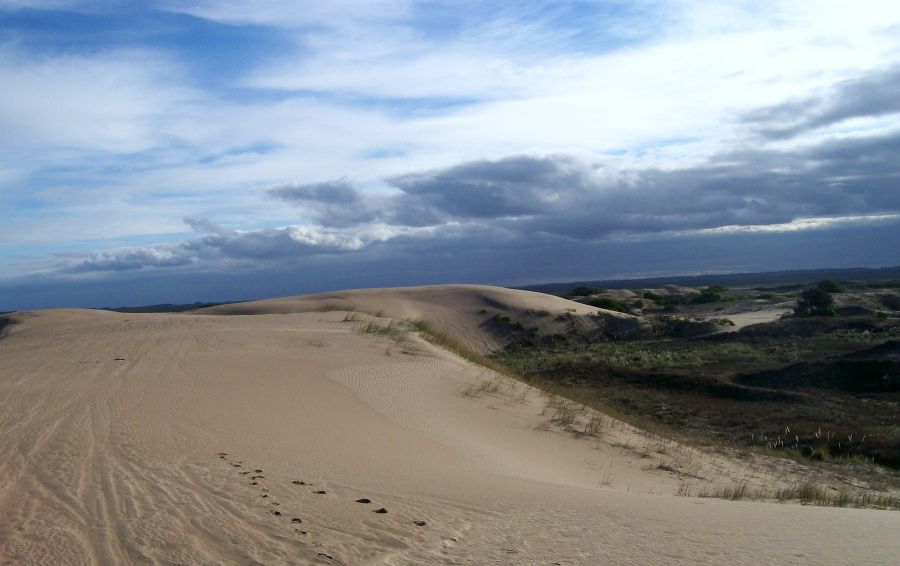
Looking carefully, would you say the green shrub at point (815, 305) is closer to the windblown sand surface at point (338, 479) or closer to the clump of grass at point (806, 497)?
the windblown sand surface at point (338, 479)

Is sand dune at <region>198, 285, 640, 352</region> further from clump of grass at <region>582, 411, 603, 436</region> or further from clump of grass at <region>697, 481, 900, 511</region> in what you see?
clump of grass at <region>697, 481, 900, 511</region>

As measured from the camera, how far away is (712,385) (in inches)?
754

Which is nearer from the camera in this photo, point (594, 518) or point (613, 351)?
point (594, 518)

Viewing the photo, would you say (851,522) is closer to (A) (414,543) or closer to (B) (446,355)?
(A) (414,543)

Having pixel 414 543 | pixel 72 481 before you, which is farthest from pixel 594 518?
pixel 72 481

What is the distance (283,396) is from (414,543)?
22.6 feet

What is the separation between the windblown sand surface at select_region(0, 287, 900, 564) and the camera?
14.9 ft

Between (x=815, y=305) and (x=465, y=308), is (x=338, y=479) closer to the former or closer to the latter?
(x=465, y=308)

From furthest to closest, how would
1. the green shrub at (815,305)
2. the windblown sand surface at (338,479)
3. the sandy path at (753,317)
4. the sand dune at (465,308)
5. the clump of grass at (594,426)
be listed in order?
the green shrub at (815,305) < the sandy path at (753,317) < the sand dune at (465,308) < the clump of grass at (594,426) < the windblown sand surface at (338,479)

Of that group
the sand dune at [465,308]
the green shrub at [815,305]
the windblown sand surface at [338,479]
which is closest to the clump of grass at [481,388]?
the windblown sand surface at [338,479]

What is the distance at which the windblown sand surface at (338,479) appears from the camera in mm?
4531

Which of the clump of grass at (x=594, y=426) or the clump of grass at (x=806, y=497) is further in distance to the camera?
the clump of grass at (x=594, y=426)

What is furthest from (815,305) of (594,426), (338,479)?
(338,479)

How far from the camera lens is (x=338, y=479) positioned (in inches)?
252
